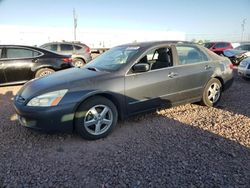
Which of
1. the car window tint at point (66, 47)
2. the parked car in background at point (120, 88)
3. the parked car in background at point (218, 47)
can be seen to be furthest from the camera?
the parked car in background at point (218, 47)

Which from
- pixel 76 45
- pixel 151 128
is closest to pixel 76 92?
pixel 151 128

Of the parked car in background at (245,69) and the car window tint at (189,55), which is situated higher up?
the car window tint at (189,55)

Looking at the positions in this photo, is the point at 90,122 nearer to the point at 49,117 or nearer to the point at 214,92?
the point at 49,117

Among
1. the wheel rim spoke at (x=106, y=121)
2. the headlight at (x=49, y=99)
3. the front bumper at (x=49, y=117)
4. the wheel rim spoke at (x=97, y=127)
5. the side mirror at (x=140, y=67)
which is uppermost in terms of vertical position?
the side mirror at (x=140, y=67)

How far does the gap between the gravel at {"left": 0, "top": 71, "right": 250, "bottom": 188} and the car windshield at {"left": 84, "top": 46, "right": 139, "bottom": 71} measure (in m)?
1.10

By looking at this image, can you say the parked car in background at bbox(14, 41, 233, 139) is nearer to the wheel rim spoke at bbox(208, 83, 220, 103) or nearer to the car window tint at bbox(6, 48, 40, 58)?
the wheel rim spoke at bbox(208, 83, 220, 103)

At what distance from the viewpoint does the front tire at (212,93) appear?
5.71 meters

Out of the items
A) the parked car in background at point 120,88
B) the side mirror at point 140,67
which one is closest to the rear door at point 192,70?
the parked car in background at point 120,88

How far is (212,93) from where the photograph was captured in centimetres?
586

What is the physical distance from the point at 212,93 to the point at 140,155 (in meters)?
2.94

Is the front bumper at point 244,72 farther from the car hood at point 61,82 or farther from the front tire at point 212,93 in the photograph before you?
the car hood at point 61,82

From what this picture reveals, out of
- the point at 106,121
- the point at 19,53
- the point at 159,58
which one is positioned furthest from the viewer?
the point at 19,53

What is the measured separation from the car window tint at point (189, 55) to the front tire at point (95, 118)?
1.91 metres

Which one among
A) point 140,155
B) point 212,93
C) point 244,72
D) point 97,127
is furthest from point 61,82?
point 244,72
